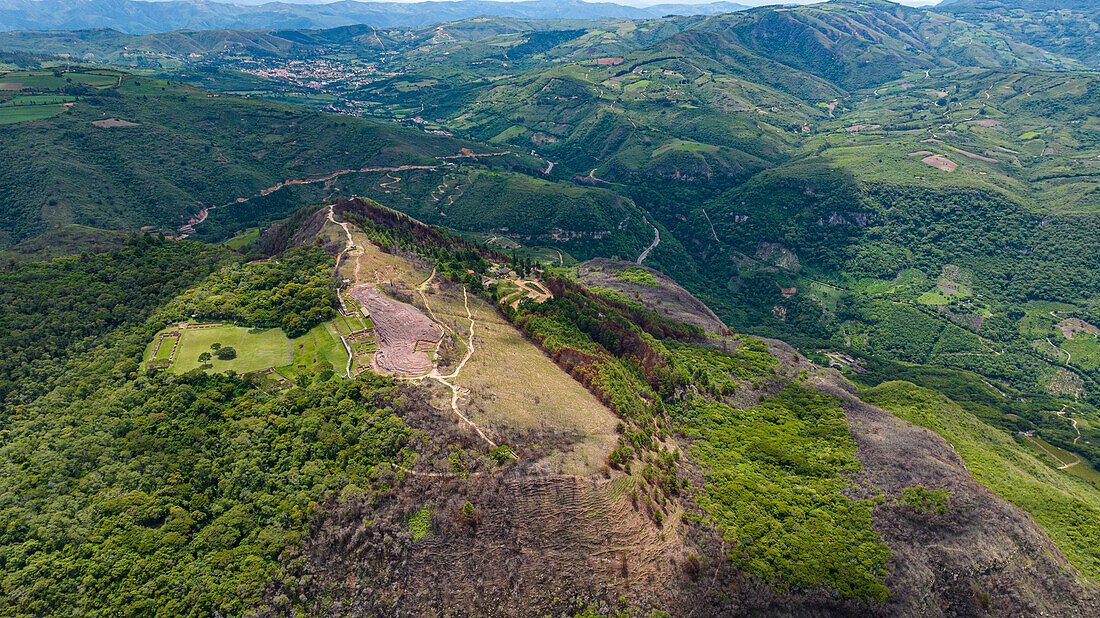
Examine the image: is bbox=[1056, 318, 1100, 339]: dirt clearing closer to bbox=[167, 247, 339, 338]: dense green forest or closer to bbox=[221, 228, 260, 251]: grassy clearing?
bbox=[167, 247, 339, 338]: dense green forest

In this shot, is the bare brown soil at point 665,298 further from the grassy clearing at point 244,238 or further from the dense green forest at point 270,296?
the grassy clearing at point 244,238

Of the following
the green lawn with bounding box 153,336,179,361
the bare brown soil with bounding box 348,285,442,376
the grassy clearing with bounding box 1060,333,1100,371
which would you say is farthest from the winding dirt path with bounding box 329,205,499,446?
A: the grassy clearing with bounding box 1060,333,1100,371

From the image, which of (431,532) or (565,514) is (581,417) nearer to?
(565,514)

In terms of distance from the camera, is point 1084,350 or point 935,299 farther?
point 935,299

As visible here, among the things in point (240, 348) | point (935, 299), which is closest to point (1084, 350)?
point (935, 299)

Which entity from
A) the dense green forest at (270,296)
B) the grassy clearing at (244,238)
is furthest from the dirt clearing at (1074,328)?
the grassy clearing at (244,238)

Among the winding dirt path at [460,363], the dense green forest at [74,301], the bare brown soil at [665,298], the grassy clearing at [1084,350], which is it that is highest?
the dense green forest at [74,301]

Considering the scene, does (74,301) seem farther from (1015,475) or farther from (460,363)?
(1015,475)
